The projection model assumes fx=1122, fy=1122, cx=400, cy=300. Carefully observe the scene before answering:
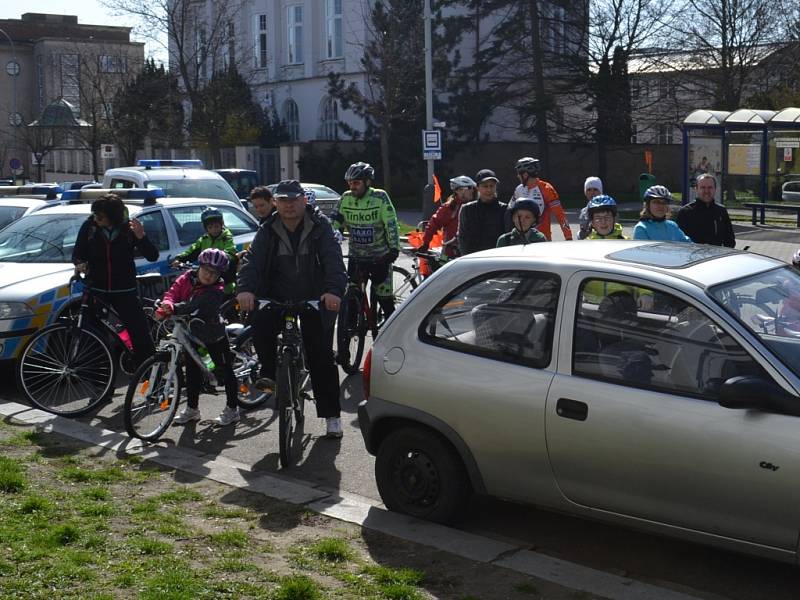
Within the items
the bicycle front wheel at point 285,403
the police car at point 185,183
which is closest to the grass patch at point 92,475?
the bicycle front wheel at point 285,403

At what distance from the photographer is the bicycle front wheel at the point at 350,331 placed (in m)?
9.95

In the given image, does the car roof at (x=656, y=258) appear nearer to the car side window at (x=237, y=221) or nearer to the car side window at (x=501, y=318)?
the car side window at (x=501, y=318)

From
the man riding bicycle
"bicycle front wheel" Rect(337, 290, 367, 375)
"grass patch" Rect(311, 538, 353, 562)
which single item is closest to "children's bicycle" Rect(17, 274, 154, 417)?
"bicycle front wheel" Rect(337, 290, 367, 375)

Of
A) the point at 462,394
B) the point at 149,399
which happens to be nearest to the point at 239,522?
the point at 462,394

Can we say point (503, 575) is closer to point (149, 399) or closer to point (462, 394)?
point (462, 394)

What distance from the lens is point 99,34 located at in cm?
9419

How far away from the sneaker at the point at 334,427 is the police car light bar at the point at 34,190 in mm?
7595

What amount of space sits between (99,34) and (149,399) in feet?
303

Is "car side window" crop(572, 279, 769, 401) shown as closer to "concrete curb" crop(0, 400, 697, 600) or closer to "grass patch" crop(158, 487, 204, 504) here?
"concrete curb" crop(0, 400, 697, 600)

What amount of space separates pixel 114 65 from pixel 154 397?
5052 cm

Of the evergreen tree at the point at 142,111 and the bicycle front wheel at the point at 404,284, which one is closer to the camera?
the bicycle front wheel at the point at 404,284

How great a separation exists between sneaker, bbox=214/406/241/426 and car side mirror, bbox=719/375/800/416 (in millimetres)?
4501

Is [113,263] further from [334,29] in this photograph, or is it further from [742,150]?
[334,29]

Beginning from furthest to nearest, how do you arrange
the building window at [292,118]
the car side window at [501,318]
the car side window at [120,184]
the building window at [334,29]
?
the building window at [292,118] → the building window at [334,29] → the car side window at [120,184] → the car side window at [501,318]
